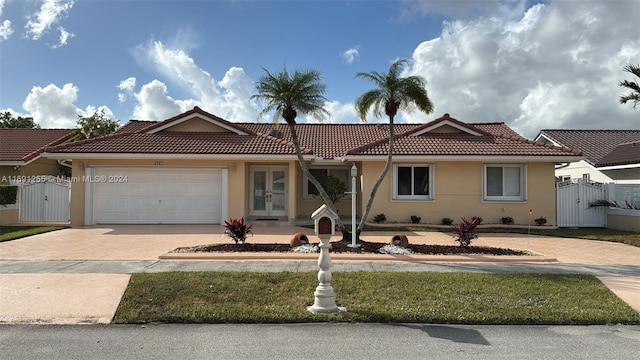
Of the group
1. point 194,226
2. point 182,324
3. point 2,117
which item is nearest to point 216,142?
point 194,226

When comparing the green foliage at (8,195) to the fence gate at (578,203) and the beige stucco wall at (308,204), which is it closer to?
the beige stucco wall at (308,204)

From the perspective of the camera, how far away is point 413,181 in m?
17.3

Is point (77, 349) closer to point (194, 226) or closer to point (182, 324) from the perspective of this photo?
point (182, 324)

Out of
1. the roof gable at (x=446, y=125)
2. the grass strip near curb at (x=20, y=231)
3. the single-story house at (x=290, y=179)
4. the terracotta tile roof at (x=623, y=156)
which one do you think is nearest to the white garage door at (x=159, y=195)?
the single-story house at (x=290, y=179)

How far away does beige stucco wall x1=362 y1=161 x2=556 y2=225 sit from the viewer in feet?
55.6

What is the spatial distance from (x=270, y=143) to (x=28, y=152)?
14.6 metres

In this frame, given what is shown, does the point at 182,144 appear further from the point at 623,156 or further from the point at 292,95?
the point at 623,156

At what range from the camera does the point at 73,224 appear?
54.6ft

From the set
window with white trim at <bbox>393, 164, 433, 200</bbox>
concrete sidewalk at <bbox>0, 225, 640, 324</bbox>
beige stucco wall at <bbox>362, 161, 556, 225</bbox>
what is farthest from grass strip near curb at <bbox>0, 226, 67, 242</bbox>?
window with white trim at <bbox>393, 164, 433, 200</bbox>

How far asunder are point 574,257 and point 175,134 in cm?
1528

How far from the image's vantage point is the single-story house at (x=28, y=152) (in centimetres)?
2195

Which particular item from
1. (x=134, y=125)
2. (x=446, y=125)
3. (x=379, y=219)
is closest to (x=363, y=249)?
(x=379, y=219)

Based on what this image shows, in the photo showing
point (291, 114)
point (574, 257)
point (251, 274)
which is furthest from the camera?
point (291, 114)

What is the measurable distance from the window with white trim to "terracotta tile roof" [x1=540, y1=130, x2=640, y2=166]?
11.3 m
